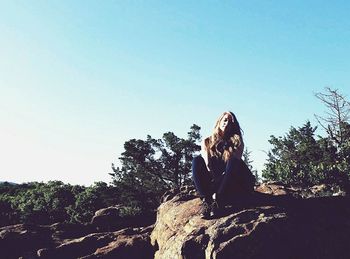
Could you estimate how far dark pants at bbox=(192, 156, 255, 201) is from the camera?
7.69m

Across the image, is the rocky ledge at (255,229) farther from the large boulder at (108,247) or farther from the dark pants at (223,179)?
the dark pants at (223,179)

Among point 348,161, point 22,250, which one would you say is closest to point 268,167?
point 348,161

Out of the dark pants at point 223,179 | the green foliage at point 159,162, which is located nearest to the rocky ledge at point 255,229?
the dark pants at point 223,179

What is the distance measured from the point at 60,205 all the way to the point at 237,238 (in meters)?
22.0

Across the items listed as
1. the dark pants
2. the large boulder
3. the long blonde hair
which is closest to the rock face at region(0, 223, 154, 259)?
the large boulder

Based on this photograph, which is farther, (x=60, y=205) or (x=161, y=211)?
(x=60, y=205)

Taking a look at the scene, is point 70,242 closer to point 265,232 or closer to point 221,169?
point 221,169

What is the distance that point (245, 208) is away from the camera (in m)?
7.98

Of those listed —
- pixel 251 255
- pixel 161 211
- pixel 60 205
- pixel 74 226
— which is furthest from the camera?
pixel 60 205

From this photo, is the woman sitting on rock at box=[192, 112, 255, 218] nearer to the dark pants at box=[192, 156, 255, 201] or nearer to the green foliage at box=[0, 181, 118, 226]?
the dark pants at box=[192, 156, 255, 201]

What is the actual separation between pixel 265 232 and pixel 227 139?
207 cm

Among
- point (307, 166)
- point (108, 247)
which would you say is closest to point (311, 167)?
point (307, 166)

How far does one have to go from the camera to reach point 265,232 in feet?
23.9

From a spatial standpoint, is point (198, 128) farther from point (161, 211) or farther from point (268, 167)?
point (161, 211)
